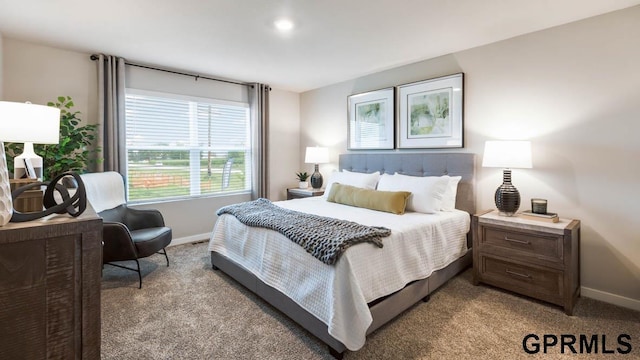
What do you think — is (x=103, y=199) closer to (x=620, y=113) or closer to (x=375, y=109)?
(x=375, y=109)

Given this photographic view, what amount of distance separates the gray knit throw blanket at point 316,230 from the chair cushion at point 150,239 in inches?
31.4

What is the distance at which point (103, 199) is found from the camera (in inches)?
123

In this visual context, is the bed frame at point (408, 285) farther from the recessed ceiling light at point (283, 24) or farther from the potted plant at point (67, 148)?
the recessed ceiling light at point (283, 24)

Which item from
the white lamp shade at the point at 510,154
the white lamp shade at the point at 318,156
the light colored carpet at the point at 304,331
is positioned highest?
the white lamp shade at the point at 318,156

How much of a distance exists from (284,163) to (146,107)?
2256mm

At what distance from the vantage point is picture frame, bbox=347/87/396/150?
13.1ft

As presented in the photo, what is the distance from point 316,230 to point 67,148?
2.76 m

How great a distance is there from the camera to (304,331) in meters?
2.14

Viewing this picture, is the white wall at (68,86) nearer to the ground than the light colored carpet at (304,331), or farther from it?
farther from it

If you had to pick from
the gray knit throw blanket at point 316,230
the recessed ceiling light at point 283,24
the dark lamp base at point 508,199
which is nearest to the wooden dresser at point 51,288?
the gray knit throw blanket at point 316,230

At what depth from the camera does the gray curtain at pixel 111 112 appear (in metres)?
3.45

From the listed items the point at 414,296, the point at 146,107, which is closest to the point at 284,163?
the point at 146,107

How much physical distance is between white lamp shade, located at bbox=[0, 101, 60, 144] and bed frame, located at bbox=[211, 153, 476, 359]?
67.8 inches

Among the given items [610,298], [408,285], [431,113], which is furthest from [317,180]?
[610,298]
